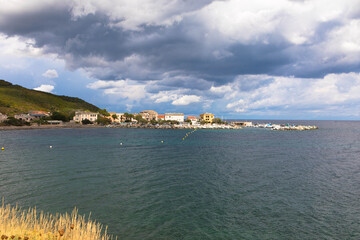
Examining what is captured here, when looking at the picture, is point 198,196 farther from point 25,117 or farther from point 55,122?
point 25,117

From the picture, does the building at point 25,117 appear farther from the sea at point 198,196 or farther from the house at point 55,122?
the sea at point 198,196

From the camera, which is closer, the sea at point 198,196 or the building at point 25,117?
the sea at point 198,196

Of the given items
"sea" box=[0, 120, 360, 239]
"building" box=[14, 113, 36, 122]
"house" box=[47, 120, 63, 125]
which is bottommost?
"sea" box=[0, 120, 360, 239]

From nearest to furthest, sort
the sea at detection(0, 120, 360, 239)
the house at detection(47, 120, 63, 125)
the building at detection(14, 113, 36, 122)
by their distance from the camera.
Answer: the sea at detection(0, 120, 360, 239) → the building at detection(14, 113, 36, 122) → the house at detection(47, 120, 63, 125)

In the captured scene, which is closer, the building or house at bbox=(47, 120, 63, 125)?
the building

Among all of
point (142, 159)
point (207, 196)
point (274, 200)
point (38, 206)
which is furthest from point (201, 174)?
point (38, 206)

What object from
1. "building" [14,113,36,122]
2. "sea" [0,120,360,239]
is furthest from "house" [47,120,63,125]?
"sea" [0,120,360,239]

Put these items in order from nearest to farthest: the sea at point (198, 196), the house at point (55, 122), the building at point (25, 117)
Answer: the sea at point (198, 196)
the building at point (25, 117)
the house at point (55, 122)

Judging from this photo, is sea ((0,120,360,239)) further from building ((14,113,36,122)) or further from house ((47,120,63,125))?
building ((14,113,36,122))

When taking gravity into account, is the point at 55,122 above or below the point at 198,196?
above

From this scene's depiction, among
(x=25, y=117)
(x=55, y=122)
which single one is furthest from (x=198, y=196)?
(x=25, y=117)

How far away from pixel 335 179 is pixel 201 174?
18.0m

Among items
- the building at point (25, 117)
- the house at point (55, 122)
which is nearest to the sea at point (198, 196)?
the house at point (55, 122)

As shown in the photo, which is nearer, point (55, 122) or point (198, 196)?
point (198, 196)
